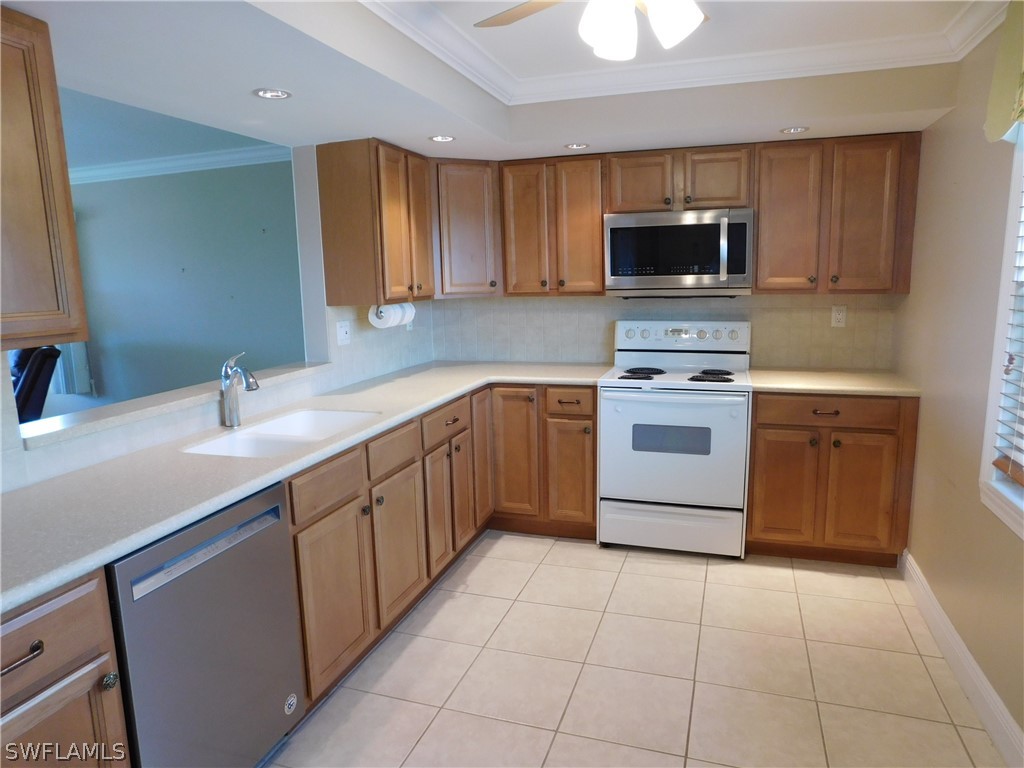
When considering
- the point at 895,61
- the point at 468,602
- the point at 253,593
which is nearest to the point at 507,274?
the point at 468,602

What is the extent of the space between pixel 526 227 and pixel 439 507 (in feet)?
5.51

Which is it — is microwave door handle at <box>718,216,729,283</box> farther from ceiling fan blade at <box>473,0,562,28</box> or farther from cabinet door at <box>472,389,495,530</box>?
ceiling fan blade at <box>473,0,562,28</box>

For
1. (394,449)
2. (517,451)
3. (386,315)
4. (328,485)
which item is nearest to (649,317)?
(517,451)

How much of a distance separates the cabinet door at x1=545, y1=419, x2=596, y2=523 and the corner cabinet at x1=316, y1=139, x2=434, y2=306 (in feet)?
3.71

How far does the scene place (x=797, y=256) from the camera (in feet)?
10.6

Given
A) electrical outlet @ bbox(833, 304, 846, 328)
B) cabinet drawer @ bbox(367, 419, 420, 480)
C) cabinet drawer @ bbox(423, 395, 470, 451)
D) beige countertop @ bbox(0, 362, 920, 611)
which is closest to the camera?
beige countertop @ bbox(0, 362, 920, 611)

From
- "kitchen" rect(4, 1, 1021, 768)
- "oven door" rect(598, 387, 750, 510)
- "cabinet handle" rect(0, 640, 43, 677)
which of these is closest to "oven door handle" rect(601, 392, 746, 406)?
"oven door" rect(598, 387, 750, 510)

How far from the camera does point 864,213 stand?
10.2ft

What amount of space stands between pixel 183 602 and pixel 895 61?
3.27 meters

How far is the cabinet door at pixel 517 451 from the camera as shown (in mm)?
3457

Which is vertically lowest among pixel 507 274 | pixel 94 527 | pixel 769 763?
pixel 769 763

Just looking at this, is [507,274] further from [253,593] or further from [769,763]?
[769,763]

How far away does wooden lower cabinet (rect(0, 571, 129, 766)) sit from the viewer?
1.16 m

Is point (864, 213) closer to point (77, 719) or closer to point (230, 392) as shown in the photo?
point (230, 392)
